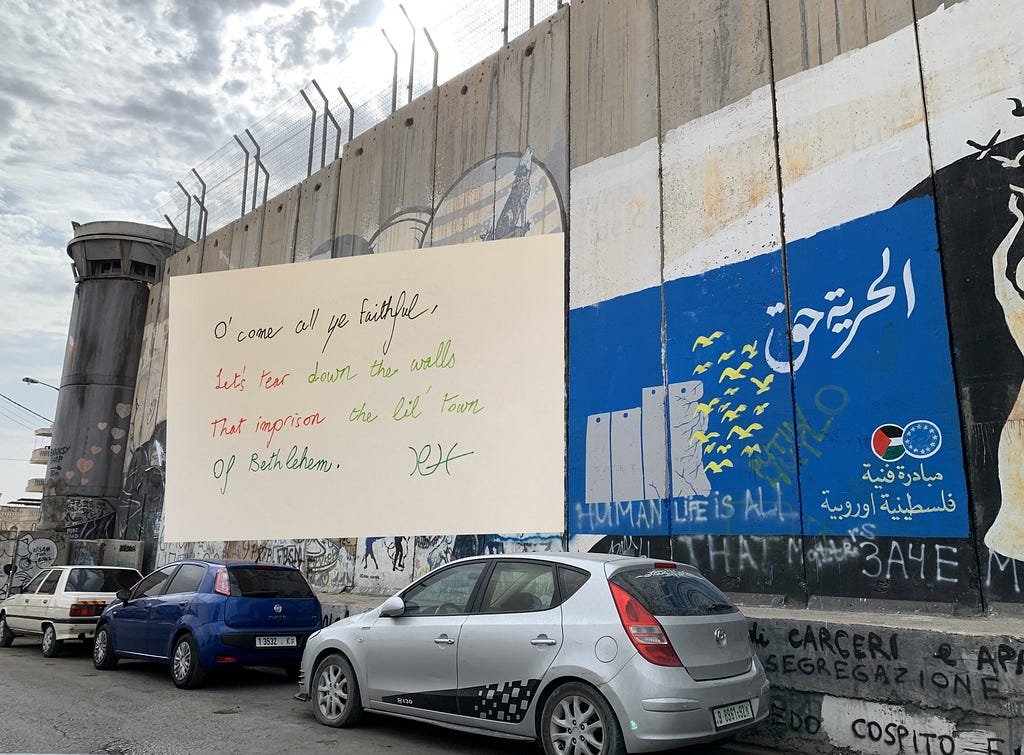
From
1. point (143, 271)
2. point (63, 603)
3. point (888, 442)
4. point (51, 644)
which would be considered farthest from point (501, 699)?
point (143, 271)

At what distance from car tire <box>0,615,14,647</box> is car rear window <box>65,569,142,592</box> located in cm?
210

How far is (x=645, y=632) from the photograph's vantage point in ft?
15.8

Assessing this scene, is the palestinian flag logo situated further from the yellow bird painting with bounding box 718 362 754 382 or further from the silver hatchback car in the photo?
the silver hatchback car

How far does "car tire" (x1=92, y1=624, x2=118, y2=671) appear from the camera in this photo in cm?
980

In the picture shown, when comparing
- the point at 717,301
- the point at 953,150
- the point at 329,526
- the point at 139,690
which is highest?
the point at 953,150

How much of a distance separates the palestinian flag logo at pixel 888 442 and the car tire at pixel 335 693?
5.24 metres

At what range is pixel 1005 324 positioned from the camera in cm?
666

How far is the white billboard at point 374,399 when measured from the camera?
9320 mm

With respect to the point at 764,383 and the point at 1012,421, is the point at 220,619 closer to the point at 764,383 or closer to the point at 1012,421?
the point at 764,383

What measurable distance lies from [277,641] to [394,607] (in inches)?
116

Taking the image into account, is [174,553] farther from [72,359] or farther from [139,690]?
[139,690]

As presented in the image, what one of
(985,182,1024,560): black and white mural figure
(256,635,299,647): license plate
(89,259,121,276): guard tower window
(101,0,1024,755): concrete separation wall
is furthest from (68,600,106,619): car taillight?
(89,259,121,276): guard tower window

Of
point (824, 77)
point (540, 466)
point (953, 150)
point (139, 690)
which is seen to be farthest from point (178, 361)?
point (953, 150)

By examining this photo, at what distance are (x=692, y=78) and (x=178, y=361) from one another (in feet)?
25.2
